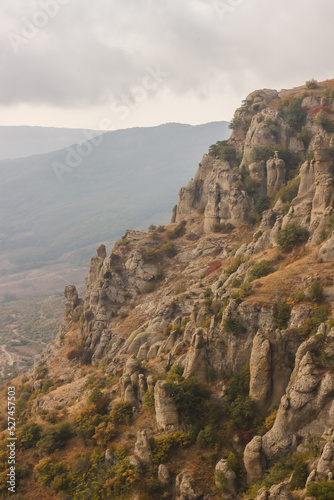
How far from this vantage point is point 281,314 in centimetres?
2622

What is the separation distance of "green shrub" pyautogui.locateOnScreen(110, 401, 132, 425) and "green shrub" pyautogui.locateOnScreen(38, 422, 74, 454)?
3.98 meters

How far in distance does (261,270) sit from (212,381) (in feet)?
40.4

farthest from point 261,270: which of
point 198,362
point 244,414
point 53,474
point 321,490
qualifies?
point 53,474

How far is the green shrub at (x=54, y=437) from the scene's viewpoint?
26.8 metres

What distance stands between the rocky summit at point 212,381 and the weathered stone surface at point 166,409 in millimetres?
69

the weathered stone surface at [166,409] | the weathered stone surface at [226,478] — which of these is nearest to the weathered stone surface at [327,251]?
the weathered stone surface at [166,409]

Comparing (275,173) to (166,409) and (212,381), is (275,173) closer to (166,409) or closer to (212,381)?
(212,381)

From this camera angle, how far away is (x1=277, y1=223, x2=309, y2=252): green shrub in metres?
35.4

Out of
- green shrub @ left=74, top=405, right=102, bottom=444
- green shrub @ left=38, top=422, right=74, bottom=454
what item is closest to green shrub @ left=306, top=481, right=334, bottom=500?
green shrub @ left=74, top=405, right=102, bottom=444

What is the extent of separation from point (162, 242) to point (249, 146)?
2279 centimetres

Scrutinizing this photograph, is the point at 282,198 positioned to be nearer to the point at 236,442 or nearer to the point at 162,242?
the point at 162,242

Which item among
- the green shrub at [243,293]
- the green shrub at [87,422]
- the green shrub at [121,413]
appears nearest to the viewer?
the green shrub at [121,413]

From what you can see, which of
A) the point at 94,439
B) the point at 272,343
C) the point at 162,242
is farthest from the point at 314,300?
the point at 162,242

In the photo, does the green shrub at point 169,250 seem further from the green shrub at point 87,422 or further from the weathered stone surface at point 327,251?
the green shrub at point 87,422
